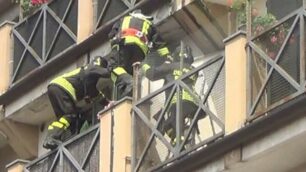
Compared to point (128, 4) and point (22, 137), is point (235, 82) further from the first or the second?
point (22, 137)

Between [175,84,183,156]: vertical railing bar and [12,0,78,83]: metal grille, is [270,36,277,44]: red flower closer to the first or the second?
[175,84,183,156]: vertical railing bar

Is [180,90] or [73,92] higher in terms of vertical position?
[73,92]

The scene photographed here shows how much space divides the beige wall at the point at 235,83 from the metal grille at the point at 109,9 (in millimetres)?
4244

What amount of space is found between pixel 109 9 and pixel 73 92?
4.20 ft

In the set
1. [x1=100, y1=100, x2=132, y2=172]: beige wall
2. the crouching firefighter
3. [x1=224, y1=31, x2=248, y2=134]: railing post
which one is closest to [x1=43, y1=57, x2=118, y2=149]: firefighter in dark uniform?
the crouching firefighter

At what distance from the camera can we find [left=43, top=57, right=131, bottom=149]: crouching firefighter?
86.0 ft

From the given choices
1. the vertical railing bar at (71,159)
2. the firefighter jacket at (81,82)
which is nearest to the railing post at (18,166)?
the vertical railing bar at (71,159)

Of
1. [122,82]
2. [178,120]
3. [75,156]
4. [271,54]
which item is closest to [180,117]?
[178,120]

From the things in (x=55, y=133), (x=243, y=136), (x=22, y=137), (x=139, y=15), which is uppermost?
(x=22, y=137)

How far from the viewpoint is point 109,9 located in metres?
27.0

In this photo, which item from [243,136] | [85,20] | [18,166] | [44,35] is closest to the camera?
[243,136]

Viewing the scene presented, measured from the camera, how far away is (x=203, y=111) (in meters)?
22.8

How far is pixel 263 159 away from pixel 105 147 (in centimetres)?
323

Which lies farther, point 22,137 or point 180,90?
point 22,137
